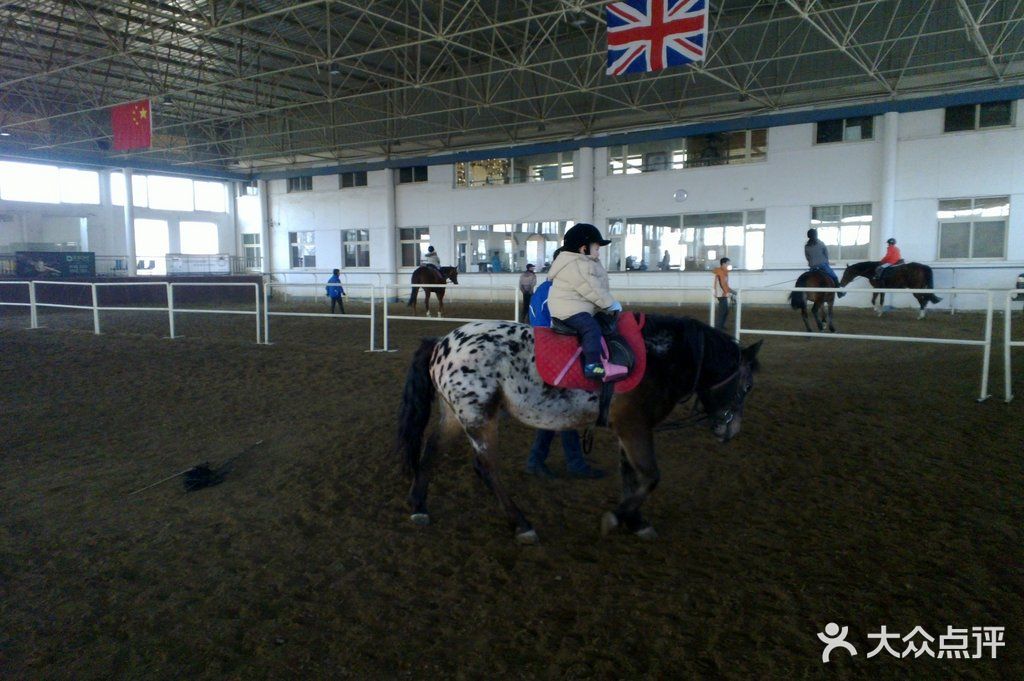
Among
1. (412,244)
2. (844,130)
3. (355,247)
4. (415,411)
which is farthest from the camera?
(355,247)

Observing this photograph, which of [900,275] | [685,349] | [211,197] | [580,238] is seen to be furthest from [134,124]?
[211,197]

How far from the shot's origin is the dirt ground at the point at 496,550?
256 centimetres

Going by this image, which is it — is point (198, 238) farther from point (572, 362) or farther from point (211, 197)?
point (572, 362)

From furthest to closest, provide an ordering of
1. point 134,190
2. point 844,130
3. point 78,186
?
1. point 134,190
2. point 78,186
3. point 844,130

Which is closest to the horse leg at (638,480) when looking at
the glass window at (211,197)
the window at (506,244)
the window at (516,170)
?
the window at (506,244)

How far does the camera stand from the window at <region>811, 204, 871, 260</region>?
695 inches

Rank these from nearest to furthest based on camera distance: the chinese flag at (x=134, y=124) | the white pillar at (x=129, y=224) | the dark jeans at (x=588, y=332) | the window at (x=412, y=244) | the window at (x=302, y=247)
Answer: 1. the dark jeans at (x=588, y=332)
2. the chinese flag at (x=134, y=124)
3. the window at (x=412, y=244)
4. the white pillar at (x=129, y=224)
5. the window at (x=302, y=247)

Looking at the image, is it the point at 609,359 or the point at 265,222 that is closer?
the point at 609,359

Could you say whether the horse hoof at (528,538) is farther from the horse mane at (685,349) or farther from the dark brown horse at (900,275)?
the dark brown horse at (900,275)

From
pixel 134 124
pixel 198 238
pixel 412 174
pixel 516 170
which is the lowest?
pixel 198 238

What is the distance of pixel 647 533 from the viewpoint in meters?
3.56

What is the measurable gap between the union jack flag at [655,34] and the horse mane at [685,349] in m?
7.72

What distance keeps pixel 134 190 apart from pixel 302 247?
958cm

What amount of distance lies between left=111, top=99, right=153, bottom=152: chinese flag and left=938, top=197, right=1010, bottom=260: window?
20.4m
